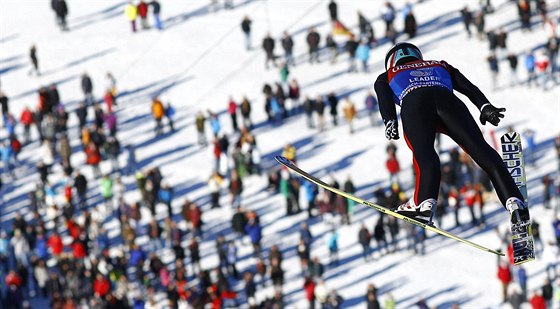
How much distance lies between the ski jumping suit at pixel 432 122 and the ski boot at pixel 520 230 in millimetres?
113

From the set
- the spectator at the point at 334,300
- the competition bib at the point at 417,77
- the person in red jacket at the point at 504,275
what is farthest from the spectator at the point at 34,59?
the competition bib at the point at 417,77

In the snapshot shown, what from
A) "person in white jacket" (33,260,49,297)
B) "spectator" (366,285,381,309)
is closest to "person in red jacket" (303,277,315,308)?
"spectator" (366,285,381,309)

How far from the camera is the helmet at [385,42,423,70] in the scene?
1243 cm

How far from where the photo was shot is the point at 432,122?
39.6ft

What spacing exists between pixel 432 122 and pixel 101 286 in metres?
19.5

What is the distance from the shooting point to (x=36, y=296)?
32281 mm

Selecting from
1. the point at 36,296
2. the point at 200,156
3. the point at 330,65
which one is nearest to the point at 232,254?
the point at 36,296

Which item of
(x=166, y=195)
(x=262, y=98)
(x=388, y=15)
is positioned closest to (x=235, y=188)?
(x=166, y=195)

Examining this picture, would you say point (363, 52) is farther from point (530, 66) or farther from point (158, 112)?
point (158, 112)

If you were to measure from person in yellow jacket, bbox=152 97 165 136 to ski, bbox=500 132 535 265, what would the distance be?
27.0 metres

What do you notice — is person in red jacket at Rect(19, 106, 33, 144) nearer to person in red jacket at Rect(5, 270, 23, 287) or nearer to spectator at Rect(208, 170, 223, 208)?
spectator at Rect(208, 170, 223, 208)

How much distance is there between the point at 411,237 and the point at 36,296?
28.1 feet

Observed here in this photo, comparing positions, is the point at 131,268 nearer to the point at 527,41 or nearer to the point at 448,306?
the point at 448,306

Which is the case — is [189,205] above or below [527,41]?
below
